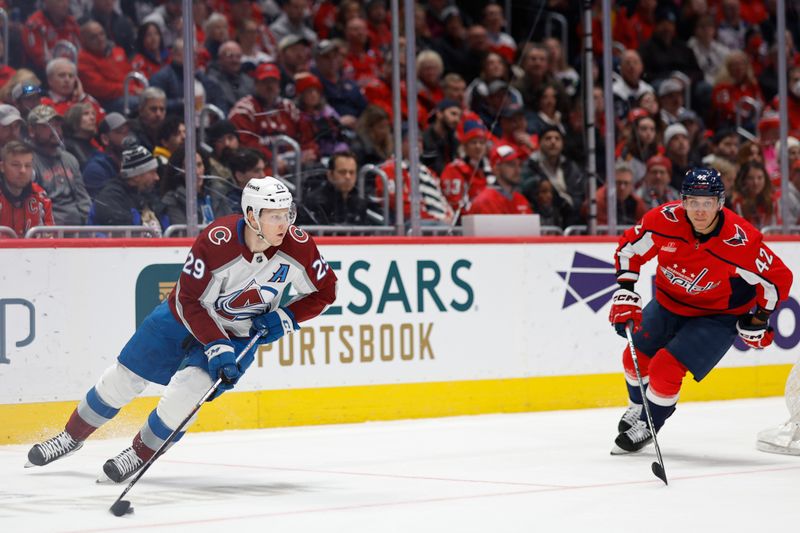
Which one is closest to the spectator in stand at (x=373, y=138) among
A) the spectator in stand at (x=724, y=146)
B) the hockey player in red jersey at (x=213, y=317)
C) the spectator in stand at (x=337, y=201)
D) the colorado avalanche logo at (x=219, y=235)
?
the spectator in stand at (x=337, y=201)

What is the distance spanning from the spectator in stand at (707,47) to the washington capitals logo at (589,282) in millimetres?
3626

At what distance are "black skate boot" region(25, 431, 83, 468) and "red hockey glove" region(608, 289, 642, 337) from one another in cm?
253

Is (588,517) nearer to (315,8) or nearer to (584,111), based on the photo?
(584,111)

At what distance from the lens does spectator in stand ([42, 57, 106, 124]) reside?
7721 mm

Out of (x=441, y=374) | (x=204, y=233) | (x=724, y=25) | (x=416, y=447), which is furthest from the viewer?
(x=724, y=25)

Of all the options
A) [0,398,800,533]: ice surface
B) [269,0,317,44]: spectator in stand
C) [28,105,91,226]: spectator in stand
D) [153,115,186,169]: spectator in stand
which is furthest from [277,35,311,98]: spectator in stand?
[0,398,800,533]: ice surface

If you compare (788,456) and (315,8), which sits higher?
(315,8)

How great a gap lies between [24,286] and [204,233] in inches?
83.8

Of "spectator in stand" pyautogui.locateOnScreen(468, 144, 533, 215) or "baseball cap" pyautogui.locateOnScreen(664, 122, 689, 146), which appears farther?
"baseball cap" pyautogui.locateOnScreen(664, 122, 689, 146)

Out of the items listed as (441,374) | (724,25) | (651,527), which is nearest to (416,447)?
(441,374)

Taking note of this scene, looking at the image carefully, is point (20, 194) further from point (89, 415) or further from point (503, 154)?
point (503, 154)

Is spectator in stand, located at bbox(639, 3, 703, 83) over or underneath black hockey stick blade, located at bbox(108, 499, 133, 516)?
over

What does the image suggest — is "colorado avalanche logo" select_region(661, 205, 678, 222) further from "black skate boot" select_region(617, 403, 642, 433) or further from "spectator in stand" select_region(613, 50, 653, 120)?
"spectator in stand" select_region(613, 50, 653, 120)

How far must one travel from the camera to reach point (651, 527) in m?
4.57
